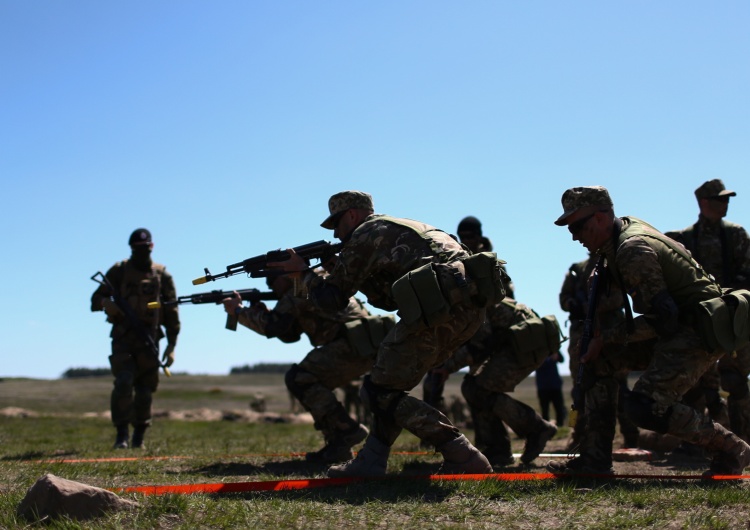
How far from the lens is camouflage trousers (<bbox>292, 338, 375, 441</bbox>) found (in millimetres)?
9109

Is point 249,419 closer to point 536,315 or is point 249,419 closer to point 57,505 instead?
point 536,315

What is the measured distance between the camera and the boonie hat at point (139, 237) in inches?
459

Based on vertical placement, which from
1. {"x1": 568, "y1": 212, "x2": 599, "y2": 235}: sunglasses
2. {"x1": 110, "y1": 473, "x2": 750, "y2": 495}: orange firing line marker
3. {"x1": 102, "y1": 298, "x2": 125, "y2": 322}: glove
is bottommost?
{"x1": 110, "y1": 473, "x2": 750, "y2": 495}: orange firing line marker

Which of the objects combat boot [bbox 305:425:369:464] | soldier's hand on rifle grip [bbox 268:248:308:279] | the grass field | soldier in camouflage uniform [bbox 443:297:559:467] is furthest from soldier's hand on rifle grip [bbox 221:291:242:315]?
soldier in camouflage uniform [bbox 443:297:559:467]

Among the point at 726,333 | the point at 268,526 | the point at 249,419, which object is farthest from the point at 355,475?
the point at 249,419

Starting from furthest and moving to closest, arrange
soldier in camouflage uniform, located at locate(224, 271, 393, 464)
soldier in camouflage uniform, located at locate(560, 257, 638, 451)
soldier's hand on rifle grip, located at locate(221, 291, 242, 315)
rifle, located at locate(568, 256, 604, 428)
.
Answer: soldier's hand on rifle grip, located at locate(221, 291, 242, 315) < soldier in camouflage uniform, located at locate(224, 271, 393, 464) < soldier in camouflage uniform, located at locate(560, 257, 638, 451) < rifle, located at locate(568, 256, 604, 428)

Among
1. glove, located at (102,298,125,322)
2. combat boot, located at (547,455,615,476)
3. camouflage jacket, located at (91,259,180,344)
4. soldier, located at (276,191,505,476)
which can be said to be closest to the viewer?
soldier, located at (276,191,505,476)

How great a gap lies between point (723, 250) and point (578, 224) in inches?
118

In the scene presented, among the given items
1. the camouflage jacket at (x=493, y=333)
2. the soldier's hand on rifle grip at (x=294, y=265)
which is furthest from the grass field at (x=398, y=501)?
the soldier's hand on rifle grip at (x=294, y=265)

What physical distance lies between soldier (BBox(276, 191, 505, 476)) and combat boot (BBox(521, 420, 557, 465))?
1.91m

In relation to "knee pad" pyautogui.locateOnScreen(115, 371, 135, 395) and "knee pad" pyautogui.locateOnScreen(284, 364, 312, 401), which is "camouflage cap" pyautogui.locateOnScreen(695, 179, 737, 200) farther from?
"knee pad" pyautogui.locateOnScreen(115, 371, 135, 395)

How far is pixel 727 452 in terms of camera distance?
6.77 m

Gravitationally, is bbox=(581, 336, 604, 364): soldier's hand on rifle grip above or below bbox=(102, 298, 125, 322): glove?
below

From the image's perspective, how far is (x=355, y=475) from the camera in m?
6.84
